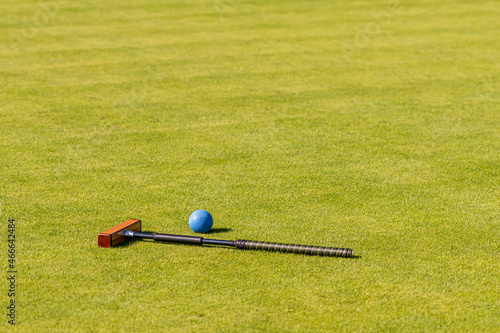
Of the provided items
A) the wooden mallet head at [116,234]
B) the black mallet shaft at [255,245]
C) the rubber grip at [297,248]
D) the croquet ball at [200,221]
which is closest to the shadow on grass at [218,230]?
the croquet ball at [200,221]

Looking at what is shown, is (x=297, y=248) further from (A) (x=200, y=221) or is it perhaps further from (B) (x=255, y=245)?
(A) (x=200, y=221)

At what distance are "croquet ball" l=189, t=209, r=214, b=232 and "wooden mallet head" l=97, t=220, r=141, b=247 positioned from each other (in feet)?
2.25

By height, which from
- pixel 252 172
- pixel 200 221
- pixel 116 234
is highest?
pixel 252 172

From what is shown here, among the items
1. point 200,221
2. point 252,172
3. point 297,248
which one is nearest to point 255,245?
point 297,248

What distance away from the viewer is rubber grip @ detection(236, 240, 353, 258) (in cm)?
720

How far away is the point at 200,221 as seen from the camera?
25.7 ft

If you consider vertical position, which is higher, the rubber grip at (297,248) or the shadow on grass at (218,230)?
the shadow on grass at (218,230)

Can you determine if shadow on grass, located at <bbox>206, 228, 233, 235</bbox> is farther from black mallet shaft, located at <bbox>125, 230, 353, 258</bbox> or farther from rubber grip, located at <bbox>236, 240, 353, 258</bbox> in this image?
rubber grip, located at <bbox>236, 240, 353, 258</bbox>

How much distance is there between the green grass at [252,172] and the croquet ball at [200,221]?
17 centimetres

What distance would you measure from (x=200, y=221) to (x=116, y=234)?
106cm

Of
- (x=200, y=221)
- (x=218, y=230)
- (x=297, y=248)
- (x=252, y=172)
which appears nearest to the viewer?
(x=297, y=248)

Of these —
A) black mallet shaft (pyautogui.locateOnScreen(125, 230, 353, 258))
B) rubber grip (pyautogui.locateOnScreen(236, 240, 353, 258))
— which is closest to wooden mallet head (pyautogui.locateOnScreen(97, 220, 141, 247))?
black mallet shaft (pyautogui.locateOnScreen(125, 230, 353, 258))

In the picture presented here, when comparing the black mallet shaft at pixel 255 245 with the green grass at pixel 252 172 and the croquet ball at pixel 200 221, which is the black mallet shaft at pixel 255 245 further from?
the croquet ball at pixel 200 221

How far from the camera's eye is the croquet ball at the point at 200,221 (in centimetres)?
783
